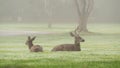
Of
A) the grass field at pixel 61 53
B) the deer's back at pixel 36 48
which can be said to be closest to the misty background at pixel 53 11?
the grass field at pixel 61 53

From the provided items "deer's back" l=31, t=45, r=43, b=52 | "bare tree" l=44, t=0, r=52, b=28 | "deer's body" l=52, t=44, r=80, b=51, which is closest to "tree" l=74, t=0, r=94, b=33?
"deer's body" l=52, t=44, r=80, b=51

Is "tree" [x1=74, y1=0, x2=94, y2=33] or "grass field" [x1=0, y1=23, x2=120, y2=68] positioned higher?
"tree" [x1=74, y1=0, x2=94, y2=33]

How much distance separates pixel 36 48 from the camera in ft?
21.4

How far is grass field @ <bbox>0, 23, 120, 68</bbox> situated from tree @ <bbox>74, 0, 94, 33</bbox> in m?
0.11

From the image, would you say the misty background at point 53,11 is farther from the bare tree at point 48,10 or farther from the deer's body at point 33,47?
the deer's body at point 33,47

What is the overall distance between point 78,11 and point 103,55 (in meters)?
1.23

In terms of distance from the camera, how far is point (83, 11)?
23.8 ft

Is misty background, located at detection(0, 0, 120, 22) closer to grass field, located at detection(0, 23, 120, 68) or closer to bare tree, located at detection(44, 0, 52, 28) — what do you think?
bare tree, located at detection(44, 0, 52, 28)

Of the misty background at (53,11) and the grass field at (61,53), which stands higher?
the misty background at (53,11)

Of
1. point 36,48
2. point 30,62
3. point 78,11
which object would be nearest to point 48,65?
point 30,62

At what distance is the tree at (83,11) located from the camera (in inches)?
272

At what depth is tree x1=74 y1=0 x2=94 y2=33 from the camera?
22.7 feet

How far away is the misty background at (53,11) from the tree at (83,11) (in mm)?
89

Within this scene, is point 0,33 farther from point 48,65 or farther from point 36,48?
point 48,65
